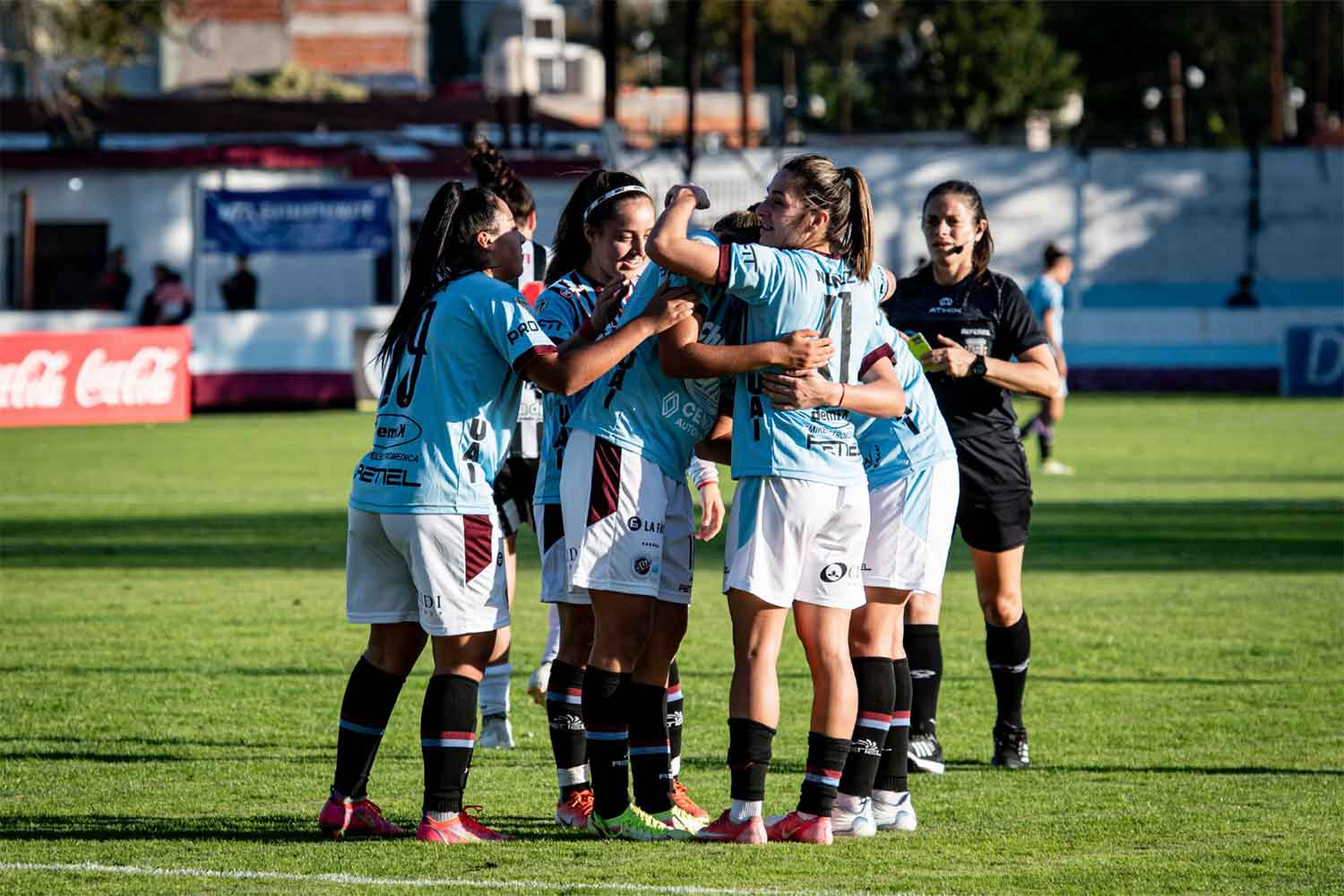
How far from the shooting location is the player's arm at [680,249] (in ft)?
19.7

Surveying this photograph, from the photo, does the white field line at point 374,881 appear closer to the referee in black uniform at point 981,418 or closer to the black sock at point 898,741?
the black sock at point 898,741

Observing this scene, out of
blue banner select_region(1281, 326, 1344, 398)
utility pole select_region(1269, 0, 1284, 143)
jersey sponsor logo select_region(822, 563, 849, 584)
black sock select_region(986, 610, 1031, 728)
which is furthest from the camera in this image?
utility pole select_region(1269, 0, 1284, 143)

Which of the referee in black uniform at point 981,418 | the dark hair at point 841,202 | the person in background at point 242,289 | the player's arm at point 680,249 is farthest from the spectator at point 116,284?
the player's arm at point 680,249

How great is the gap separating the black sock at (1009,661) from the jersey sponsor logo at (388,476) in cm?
298

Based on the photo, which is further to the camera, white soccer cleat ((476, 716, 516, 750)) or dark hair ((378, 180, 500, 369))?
white soccer cleat ((476, 716, 516, 750))

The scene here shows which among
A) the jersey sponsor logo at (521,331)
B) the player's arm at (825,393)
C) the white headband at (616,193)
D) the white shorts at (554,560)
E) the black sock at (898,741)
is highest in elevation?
the white headband at (616,193)

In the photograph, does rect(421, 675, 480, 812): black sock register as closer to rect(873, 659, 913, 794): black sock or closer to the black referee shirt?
rect(873, 659, 913, 794): black sock

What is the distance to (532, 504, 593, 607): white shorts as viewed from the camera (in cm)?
697

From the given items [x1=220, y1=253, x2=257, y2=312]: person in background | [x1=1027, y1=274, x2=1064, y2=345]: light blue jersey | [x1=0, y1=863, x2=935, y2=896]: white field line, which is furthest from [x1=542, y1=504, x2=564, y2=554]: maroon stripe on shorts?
[x1=220, y1=253, x2=257, y2=312]: person in background

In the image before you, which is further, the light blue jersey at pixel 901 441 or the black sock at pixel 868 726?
the light blue jersey at pixel 901 441

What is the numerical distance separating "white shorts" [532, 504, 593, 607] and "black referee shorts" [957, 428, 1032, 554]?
1920mm

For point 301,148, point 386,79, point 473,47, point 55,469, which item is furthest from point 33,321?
point 473,47

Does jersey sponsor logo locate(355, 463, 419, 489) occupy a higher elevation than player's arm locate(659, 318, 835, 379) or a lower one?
lower

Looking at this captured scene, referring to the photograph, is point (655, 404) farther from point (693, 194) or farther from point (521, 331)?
point (693, 194)
